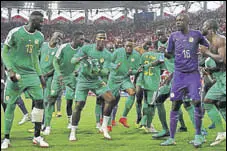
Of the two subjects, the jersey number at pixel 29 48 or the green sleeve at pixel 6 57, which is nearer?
the green sleeve at pixel 6 57

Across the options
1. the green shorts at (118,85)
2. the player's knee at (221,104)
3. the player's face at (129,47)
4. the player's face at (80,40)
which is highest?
the player's face at (80,40)

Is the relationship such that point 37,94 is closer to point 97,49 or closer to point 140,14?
point 97,49

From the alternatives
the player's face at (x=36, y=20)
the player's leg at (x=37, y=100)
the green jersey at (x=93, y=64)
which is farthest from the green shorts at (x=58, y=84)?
Answer: the player's face at (x=36, y=20)

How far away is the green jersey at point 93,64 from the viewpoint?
28.4 ft

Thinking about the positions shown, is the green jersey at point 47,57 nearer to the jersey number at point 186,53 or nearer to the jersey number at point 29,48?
the jersey number at point 29,48

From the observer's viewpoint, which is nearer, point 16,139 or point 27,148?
point 27,148

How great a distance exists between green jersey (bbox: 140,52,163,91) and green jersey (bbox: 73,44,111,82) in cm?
148

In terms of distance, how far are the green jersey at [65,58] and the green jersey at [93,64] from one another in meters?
A: 0.79

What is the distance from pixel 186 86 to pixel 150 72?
262 centimetres

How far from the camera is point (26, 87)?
Answer: 7.63 meters

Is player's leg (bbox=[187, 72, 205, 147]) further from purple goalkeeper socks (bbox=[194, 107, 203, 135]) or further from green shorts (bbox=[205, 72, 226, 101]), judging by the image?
green shorts (bbox=[205, 72, 226, 101])

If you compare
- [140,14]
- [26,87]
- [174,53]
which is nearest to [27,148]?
[26,87]

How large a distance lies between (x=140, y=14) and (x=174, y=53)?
138 feet

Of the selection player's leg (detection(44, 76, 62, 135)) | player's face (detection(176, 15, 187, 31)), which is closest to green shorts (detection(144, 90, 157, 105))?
player's leg (detection(44, 76, 62, 135))
